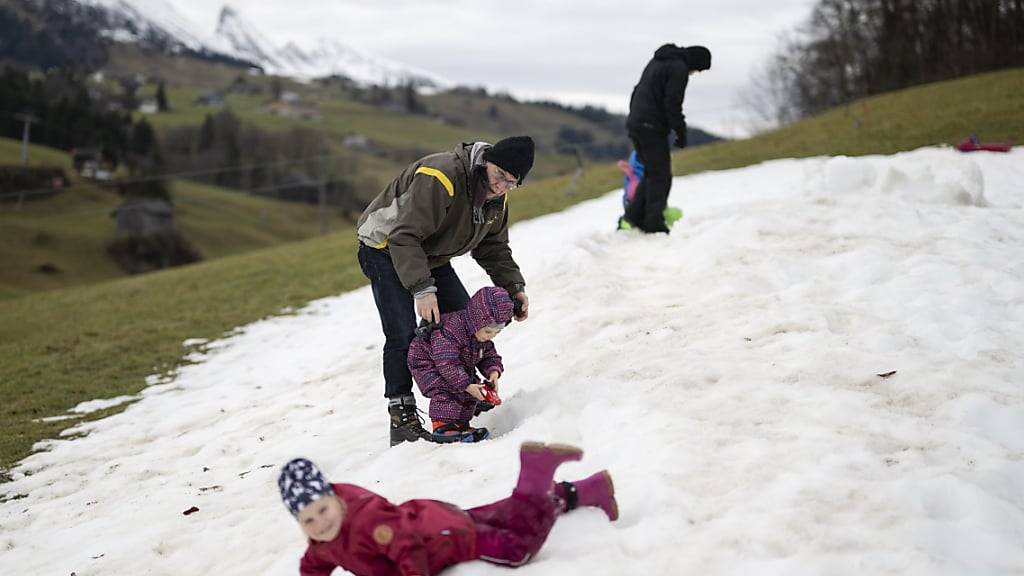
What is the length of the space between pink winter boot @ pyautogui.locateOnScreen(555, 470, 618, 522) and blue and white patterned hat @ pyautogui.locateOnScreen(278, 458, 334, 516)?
1124mm

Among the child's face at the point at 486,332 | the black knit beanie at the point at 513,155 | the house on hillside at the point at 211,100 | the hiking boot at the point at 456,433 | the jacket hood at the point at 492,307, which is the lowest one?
the hiking boot at the point at 456,433

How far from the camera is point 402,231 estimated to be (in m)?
4.81

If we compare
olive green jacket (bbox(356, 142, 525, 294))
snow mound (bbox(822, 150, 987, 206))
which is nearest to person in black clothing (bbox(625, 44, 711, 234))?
snow mound (bbox(822, 150, 987, 206))

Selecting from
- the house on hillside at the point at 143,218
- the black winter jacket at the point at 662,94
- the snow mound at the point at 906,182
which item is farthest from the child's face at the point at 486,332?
the house on hillside at the point at 143,218

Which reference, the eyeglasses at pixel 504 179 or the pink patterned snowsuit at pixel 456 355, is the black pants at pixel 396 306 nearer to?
the pink patterned snowsuit at pixel 456 355

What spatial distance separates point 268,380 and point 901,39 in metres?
49.2

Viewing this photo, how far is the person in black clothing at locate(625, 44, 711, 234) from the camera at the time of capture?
936 cm

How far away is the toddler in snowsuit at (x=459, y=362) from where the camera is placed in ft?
16.3

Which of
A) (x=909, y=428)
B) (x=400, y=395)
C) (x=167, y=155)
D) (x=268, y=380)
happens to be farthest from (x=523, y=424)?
(x=167, y=155)

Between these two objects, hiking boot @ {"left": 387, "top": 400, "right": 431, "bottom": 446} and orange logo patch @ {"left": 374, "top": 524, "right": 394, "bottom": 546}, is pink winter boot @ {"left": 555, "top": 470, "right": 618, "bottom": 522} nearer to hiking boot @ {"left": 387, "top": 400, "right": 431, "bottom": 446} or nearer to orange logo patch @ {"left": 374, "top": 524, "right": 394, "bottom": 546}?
orange logo patch @ {"left": 374, "top": 524, "right": 394, "bottom": 546}

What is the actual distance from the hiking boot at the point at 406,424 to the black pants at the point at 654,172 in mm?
5404

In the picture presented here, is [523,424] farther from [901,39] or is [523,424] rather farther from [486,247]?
[901,39]

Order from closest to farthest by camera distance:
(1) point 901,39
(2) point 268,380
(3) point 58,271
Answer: (2) point 268,380, (1) point 901,39, (3) point 58,271

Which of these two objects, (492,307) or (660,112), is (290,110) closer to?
(660,112)
